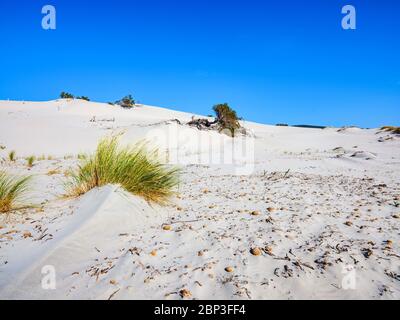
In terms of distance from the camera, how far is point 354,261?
2.08 m

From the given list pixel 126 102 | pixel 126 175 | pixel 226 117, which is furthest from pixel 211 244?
pixel 126 102

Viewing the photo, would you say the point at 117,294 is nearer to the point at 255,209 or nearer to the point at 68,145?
the point at 255,209

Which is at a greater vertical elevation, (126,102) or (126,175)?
(126,102)

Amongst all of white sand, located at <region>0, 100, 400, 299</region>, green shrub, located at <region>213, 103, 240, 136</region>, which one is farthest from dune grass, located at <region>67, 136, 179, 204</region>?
green shrub, located at <region>213, 103, 240, 136</region>

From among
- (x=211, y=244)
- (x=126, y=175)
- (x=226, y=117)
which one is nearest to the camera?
(x=211, y=244)

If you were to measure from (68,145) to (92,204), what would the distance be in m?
10.5

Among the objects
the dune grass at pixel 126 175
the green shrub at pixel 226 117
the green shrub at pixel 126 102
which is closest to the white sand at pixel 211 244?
the dune grass at pixel 126 175

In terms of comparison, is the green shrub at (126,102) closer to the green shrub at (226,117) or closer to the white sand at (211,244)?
the green shrub at (226,117)

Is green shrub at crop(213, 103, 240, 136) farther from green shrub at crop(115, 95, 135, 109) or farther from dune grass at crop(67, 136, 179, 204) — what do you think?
green shrub at crop(115, 95, 135, 109)

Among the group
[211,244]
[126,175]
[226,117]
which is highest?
[226,117]

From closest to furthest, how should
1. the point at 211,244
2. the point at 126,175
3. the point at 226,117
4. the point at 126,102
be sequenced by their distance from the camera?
the point at 211,244, the point at 126,175, the point at 226,117, the point at 126,102

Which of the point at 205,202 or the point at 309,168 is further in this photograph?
the point at 309,168

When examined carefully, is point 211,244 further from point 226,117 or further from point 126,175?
point 226,117
